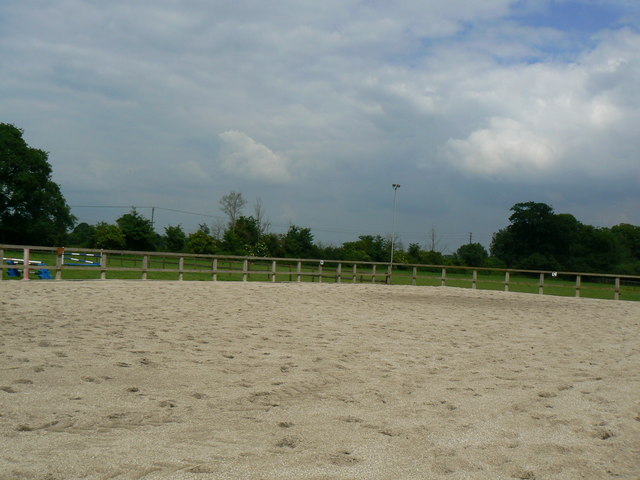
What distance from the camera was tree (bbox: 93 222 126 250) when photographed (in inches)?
1454

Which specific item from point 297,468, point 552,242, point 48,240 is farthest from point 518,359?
point 552,242

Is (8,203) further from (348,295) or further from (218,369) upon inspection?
(218,369)

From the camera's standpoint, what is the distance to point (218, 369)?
18.8 ft

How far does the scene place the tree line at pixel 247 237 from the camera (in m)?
39.6

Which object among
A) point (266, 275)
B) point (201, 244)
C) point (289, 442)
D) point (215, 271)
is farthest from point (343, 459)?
point (201, 244)

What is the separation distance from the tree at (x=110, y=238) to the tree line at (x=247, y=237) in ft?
0.20

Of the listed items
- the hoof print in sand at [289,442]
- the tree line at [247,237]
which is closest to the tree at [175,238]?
the tree line at [247,237]

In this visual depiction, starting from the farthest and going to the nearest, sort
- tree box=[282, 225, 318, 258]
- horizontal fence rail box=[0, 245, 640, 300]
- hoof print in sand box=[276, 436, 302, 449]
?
tree box=[282, 225, 318, 258] → horizontal fence rail box=[0, 245, 640, 300] → hoof print in sand box=[276, 436, 302, 449]

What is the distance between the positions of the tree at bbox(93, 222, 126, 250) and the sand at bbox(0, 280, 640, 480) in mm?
28437

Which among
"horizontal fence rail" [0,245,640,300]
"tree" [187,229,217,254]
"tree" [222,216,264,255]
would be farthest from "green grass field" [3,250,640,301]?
"tree" [222,216,264,255]

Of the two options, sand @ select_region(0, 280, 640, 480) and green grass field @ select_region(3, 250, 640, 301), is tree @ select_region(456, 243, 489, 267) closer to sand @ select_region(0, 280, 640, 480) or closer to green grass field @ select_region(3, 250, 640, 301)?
green grass field @ select_region(3, 250, 640, 301)

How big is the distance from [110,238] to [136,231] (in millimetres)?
2662

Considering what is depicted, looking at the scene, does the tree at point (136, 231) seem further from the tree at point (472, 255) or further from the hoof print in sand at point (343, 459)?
the hoof print in sand at point (343, 459)

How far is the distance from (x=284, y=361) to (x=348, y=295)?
9.78m
